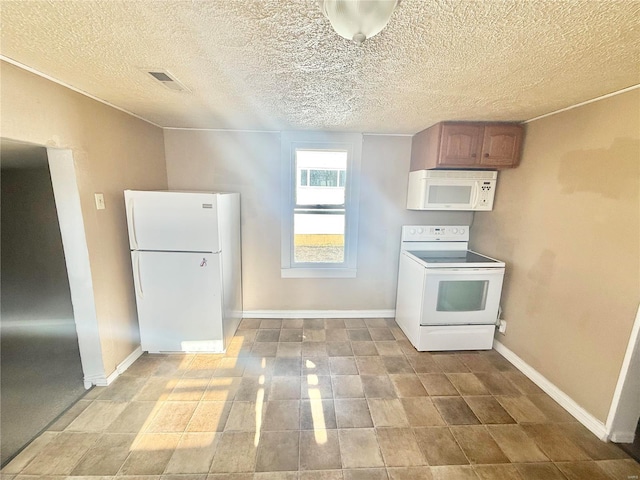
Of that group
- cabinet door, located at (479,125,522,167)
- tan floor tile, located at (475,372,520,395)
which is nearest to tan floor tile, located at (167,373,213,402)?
tan floor tile, located at (475,372,520,395)

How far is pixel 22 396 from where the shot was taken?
191 centimetres

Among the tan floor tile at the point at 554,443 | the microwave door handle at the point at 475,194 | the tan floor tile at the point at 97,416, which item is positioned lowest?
the tan floor tile at the point at 97,416

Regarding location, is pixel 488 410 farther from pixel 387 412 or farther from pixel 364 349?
pixel 364 349

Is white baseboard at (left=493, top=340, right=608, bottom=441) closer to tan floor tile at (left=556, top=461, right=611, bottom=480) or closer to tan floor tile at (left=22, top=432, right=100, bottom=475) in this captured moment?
tan floor tile at (left=556, top=461, right=611, bottom=480)

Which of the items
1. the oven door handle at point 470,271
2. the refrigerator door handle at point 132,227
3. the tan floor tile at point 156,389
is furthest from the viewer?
the oven door handle at point 470,271

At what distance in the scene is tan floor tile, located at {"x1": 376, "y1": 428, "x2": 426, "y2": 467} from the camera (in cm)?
154

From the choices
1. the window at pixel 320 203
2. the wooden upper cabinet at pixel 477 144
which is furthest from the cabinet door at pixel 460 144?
the window at pixel 320 203

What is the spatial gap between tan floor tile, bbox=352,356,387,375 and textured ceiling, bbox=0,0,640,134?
2.29 meters

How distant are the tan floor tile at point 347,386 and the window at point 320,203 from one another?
1.26 metres

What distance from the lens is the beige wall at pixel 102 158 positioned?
1.50 m

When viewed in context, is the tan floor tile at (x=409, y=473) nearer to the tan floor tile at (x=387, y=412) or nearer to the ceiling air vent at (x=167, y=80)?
the tan floor tile at (x=387, y=412)

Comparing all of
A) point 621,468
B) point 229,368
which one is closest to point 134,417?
point 229,368

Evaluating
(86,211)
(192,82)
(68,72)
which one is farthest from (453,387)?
(68,72)

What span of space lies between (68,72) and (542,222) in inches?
142
